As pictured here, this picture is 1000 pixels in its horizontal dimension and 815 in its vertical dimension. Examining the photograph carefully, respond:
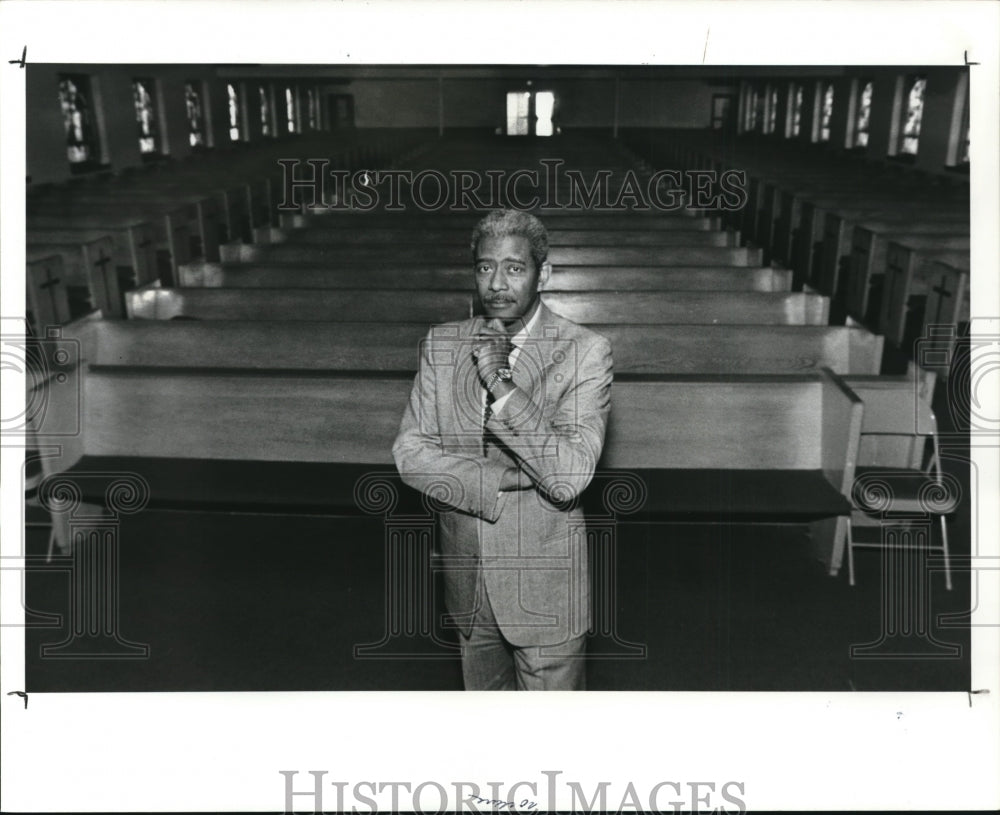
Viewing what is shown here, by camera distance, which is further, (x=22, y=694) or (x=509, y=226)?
(x=22, y=694)

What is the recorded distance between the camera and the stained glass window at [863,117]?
1546 cm

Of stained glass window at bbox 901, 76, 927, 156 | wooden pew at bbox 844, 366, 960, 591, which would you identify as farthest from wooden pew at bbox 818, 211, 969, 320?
stained glass window at bbox 901, 76, 927, 156

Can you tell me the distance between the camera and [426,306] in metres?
4.55

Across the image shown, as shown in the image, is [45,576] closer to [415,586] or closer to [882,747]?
[415,586]

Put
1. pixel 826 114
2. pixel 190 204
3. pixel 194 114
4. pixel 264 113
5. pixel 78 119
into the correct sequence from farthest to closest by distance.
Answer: pixel 826 114, pixel 264 113, pixel 194 114, pixel 78 119, pixel 190 204

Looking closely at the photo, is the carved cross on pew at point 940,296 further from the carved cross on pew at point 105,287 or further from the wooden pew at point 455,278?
the carved cross on pew at point 105,287

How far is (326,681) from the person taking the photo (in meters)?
2.85

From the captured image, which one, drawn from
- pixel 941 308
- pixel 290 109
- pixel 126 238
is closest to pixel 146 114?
pixel 290 109

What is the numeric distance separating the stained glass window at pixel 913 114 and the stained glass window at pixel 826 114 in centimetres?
335

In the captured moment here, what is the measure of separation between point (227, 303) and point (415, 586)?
6.50 feet

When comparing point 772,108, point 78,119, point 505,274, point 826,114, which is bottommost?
point 505,274

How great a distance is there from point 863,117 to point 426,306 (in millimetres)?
13423

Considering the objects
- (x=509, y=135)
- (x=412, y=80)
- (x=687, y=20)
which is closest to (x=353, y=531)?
(x=687, y=20)

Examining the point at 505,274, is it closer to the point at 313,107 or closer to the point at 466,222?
the point at 466,222
